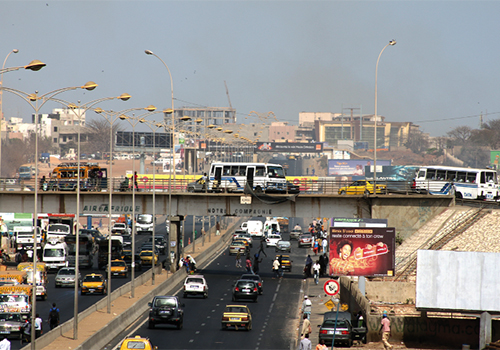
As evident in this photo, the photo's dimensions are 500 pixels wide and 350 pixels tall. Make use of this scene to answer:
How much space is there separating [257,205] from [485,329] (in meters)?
26.7

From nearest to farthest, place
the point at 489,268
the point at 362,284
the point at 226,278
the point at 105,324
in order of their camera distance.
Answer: the point at 489,268, the point at 105,324, the point at 362,284, the point at 226,278

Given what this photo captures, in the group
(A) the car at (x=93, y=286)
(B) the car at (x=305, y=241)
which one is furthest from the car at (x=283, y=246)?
(A) the car at (x=93, y=286)

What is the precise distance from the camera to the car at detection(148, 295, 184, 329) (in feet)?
114

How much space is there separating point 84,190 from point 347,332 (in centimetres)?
3332

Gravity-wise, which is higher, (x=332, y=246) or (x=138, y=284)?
(x=332, y=246)

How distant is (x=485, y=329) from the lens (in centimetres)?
2964

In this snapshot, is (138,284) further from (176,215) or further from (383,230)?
(383,230)

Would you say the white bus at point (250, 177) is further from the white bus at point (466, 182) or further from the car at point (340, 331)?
the car at point (340, 331)

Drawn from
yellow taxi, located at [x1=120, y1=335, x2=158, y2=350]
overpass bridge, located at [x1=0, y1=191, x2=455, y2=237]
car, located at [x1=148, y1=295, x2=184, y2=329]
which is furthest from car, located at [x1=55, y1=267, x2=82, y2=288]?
yellow taxi, located at [x1=120, y1=335, x2=158, y2=350]

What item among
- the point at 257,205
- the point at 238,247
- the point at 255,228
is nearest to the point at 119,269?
the point at 257,205

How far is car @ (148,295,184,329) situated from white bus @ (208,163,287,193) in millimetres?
19960

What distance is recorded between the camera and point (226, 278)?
186ft

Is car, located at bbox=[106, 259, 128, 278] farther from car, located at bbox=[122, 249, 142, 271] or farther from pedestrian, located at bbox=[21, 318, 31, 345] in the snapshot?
pedestrian, located at bbox=[21, 318, 31, 345]

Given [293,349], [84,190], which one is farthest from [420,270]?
[84,190]
